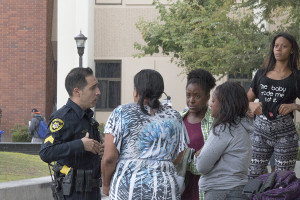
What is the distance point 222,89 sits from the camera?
5359mm

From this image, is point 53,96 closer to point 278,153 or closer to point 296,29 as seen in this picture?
point 296,29

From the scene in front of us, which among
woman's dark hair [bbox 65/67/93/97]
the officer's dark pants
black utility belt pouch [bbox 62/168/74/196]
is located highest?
woman's dark hair [bbox 65/67/93/97]

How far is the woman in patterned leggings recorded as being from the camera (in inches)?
272

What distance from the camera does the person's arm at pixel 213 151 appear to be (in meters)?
5.22

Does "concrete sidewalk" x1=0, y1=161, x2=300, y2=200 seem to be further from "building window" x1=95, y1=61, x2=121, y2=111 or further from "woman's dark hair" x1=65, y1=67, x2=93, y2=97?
"building window" x1=95, y1=61, x2=121, y2=111

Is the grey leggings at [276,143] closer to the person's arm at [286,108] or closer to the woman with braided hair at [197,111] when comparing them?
the person's arm at [286,108]

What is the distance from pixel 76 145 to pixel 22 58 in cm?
2633

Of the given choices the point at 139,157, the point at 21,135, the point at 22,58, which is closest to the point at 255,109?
the point at 139,157

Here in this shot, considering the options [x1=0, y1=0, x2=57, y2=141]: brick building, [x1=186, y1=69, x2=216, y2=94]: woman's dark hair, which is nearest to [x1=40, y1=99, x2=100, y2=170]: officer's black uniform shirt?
[x1=186, y1=69, x2=216, y2=94]: woman's dark hair

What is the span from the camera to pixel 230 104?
5.33 m

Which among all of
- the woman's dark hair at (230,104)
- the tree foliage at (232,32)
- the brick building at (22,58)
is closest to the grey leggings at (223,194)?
the woman's dark hair at (230,104)

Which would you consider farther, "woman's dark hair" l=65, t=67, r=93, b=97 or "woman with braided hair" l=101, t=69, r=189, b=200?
"woman's dark hair" l=65, t=67, r=93, b=97

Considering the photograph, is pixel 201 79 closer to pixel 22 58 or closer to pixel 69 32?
pixel 69 32

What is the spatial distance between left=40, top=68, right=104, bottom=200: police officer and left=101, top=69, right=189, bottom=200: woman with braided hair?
83 centimetres
